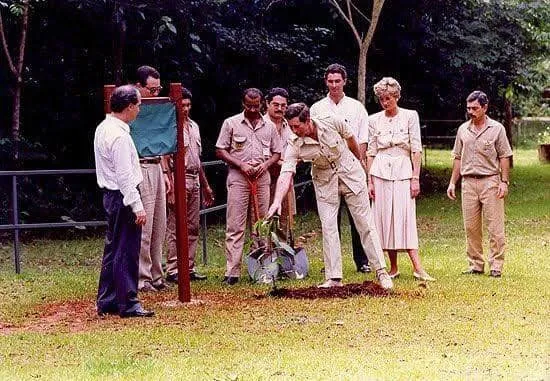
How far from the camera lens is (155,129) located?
9.34m

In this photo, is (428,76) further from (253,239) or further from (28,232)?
(253,239)

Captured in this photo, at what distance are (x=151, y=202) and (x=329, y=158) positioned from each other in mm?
1630

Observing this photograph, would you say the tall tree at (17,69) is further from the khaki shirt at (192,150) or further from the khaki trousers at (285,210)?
the khaki trousers at (285,210)

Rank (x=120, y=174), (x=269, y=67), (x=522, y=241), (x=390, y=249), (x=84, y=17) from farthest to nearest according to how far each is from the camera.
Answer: (x=269, y=67)
(x=84, y=17)
(x=522, y=241)
(x=390, y=249)
(x=120, y=174)

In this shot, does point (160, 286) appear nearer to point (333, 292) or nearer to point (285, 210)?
point (285, 210)

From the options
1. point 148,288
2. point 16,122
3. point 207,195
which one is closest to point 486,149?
point 207,195

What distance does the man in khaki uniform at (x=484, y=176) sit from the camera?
1078cm

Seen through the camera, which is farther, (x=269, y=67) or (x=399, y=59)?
(x=399, y=59)

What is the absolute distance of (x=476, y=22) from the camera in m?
22.2

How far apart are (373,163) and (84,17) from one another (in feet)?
25.3

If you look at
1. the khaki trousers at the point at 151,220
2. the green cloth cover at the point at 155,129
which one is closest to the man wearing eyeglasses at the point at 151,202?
the khaki trousers at the point at 151,220

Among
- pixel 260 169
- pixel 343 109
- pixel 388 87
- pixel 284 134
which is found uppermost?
pixel 388 87

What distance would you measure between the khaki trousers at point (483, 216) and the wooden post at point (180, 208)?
122 inches

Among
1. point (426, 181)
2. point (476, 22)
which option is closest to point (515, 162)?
point (426, 181)
